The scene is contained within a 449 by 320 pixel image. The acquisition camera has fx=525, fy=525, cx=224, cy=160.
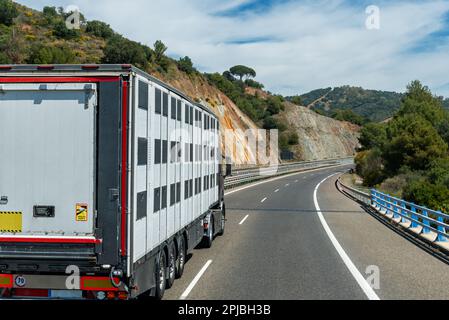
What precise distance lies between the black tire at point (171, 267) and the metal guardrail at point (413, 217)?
25.3ft

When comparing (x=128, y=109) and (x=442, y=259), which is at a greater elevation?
(x=128, y=109)

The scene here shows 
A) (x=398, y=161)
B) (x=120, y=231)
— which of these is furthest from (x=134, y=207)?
(x=398, y=161)

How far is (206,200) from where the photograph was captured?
14.6m

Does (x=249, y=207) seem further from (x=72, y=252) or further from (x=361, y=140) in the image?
(x=361, y=140)

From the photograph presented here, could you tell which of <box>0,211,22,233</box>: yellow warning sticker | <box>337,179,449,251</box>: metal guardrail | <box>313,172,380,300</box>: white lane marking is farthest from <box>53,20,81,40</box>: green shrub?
<box>0,211,22,233</box>: yellow warning sticker

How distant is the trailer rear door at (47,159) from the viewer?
283 inches

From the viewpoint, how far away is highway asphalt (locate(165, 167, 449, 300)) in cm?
953

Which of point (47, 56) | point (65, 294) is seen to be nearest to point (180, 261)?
point (65, 294)

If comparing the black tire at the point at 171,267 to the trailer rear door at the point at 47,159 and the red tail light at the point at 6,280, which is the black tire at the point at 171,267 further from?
the red tail light at the point at 6,280

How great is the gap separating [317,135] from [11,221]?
124084 mm

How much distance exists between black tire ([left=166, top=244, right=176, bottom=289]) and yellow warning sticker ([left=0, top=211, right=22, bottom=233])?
3104mm

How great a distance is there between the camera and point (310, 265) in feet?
39.8

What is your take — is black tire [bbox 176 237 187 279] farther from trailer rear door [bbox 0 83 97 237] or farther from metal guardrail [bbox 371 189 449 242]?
metal guardrail [bbox 371 189 449 242]
